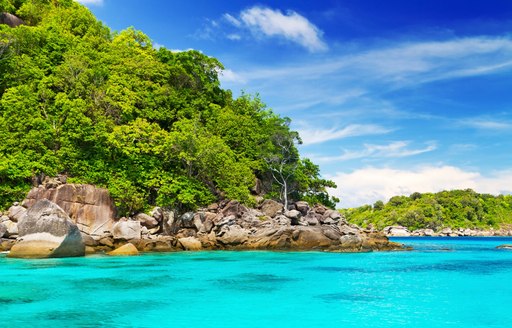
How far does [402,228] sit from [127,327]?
388 ft

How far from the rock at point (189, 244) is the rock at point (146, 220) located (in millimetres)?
3722

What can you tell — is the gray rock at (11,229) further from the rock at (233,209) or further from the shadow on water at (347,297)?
the shadow on water at (347,297)

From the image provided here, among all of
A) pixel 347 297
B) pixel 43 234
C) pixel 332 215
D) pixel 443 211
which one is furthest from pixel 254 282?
pixel 443 211

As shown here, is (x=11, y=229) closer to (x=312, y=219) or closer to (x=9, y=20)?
(x=312, y=219)

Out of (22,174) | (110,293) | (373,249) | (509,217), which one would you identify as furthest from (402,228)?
(110,293)

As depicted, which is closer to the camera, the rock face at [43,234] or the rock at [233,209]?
the rock face at [43,234]

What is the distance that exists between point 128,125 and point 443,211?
105 metres

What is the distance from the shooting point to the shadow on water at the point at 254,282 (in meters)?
17.6

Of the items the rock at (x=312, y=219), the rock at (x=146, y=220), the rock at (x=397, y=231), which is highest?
the rock at (x=312, y=219)

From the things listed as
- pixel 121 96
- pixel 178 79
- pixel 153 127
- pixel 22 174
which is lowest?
pixel 22 174

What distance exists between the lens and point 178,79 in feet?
163

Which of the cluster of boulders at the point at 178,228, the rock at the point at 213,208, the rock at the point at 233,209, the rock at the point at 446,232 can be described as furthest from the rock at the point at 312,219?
the rock at the point at 446,232

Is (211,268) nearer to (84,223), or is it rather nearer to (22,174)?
(84,223)

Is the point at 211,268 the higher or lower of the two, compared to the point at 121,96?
lower
